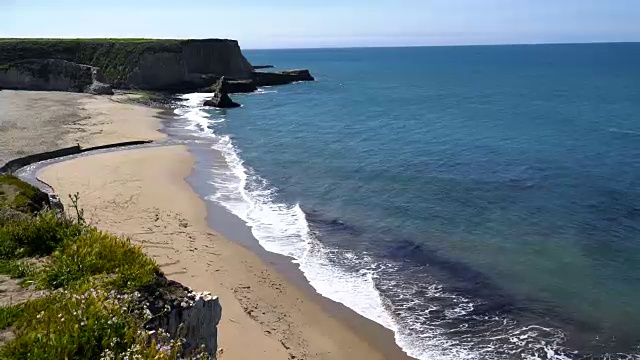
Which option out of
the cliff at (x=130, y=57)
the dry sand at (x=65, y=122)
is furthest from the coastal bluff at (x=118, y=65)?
the dry sand at (x=65, y=122)

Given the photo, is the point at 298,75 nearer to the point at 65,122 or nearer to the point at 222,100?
the point at 222,100

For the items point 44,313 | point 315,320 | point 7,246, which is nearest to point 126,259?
point 44,313

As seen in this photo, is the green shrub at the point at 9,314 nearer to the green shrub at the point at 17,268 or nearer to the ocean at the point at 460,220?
the green shrub at the point at 17,268

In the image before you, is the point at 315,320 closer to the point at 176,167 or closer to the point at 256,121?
the point at 176,167

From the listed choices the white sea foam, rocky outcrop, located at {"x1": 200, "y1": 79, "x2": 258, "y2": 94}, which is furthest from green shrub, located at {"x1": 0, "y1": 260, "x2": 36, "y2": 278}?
rocky outcrop, located at {"x1": 200, "y1": 79, "x2": 258, "y2": 94}

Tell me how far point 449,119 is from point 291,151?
20.6 m

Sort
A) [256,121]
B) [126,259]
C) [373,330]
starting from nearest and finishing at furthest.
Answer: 1. [126,259]
2. [373,330]
3. [256,121]

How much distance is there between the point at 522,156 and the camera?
1329 inches

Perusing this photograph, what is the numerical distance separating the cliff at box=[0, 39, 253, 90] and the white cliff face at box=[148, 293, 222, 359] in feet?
230

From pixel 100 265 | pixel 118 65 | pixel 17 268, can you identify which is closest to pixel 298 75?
pixel 118 65

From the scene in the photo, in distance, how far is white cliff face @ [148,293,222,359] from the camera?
6520 mm

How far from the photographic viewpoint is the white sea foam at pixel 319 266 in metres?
12.9

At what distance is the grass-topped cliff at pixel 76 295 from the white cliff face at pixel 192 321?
0.51 feet

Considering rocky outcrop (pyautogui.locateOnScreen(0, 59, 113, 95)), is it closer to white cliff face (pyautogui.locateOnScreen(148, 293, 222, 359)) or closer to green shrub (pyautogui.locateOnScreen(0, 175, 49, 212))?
green shrub (pyautogui.locateOnScreen(0, 175, 49, 212))
